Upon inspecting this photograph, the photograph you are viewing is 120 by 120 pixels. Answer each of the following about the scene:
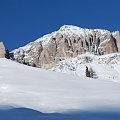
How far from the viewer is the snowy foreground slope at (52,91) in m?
8.36

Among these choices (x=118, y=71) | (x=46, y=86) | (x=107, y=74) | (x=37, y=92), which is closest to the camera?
(x=37, y=92)

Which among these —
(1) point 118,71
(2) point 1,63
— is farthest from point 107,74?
(2) point 1,63

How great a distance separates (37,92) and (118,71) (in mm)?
180999

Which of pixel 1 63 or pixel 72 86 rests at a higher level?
pixel 1 63

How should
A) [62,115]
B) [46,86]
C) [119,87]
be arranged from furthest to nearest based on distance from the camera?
1. [119,87]
2. [46,86]
3. [62,115]

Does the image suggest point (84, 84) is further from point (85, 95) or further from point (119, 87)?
point (85, 95)

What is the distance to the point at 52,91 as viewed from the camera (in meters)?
9.96

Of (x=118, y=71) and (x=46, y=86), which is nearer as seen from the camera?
(x=46, y=86)

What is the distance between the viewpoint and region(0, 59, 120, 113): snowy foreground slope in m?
8.36

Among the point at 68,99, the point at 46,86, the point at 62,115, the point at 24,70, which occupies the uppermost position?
the point at 24,70

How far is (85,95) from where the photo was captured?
31.9 feet

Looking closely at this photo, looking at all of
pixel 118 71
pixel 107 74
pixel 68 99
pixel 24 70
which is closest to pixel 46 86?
pixel 68 99

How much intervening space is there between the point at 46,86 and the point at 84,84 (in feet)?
4.29

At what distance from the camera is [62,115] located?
7340 millimetres
